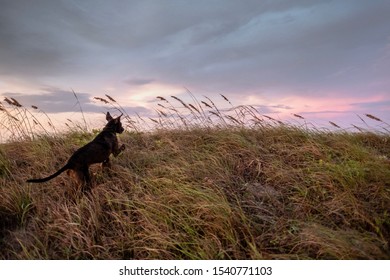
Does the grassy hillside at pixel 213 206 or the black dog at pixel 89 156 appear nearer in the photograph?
the grassy hillside at pixel 213 206

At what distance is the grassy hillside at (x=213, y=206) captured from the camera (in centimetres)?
230

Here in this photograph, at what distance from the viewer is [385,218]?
246 cm

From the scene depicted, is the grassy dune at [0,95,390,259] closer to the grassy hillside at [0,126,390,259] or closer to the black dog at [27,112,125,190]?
the grassy hillside at [0,126,390,259]

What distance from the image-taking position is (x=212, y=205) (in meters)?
2.51

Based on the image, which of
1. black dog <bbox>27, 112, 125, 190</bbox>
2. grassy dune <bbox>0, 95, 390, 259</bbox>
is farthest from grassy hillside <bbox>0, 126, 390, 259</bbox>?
black dog <bbox>27, 112, 125, 190</bbox>

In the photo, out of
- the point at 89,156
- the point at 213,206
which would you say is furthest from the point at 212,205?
the point at 89,156

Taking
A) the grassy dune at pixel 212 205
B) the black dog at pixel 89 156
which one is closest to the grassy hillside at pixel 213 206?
the grassy dune at pixel 212 205

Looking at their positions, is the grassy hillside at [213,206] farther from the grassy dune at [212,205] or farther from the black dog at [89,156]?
the black dog at [89,156]

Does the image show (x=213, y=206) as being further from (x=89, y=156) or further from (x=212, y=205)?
(x=89, y=156)

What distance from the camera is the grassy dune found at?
2.30 meters

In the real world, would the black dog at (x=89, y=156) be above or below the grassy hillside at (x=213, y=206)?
above

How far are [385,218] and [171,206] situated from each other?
1753 mm
